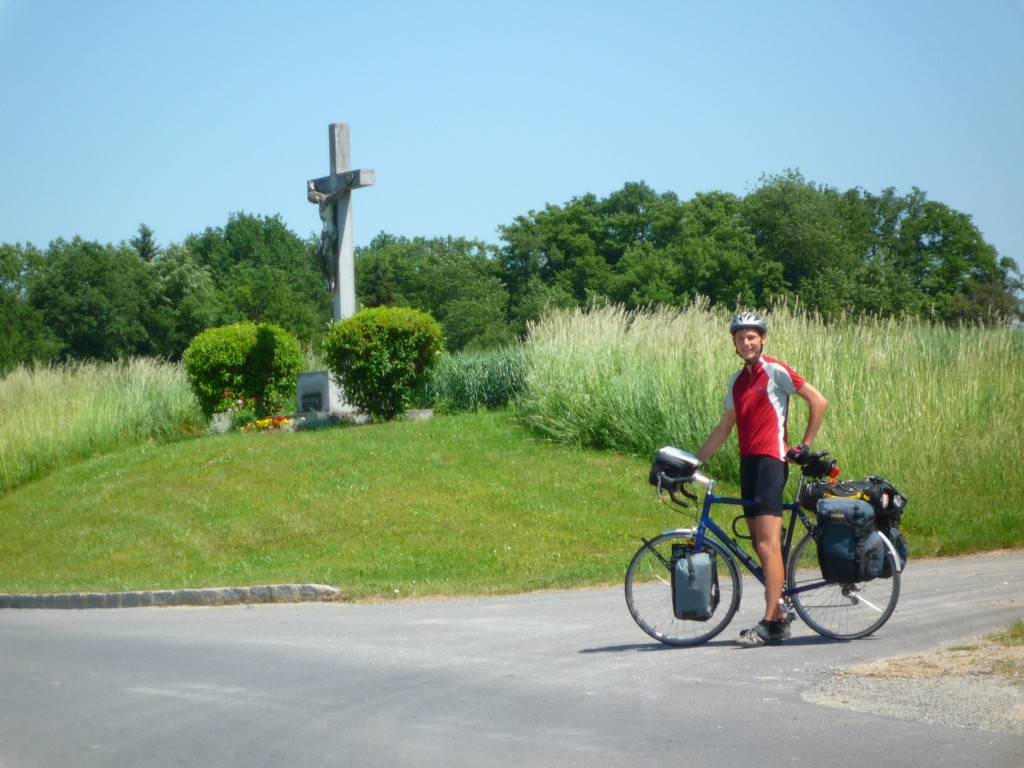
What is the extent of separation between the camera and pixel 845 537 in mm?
8391

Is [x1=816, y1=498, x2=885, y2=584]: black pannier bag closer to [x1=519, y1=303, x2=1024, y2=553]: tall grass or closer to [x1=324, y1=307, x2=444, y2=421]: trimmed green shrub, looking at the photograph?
[x1=519, y1=303, x2=1024, y2=553]: tall grass

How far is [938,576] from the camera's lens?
12039 mm

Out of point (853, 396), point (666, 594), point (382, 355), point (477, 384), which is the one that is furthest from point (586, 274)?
point (666, 594)

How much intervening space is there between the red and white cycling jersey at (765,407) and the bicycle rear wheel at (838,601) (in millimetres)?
799

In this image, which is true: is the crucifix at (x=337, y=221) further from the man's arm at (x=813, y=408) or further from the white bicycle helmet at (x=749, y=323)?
the man's arm at (x=813, y=408)

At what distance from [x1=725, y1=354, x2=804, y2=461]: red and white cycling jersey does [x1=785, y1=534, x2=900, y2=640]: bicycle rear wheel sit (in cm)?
80

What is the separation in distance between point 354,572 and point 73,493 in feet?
30.7

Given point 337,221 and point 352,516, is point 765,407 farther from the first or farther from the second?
point 337,221

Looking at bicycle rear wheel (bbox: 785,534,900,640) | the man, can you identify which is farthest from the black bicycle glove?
bicycle rear wheel (bbox: 785,534,900,640)

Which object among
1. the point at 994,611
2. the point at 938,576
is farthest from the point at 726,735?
the point at 938,576

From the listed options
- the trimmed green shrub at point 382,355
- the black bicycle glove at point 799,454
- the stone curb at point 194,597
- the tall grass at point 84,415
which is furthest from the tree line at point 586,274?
the black bicycle glove at point 799,454

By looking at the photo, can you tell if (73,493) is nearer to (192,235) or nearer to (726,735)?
(726,735)

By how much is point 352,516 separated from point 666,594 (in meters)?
8.46

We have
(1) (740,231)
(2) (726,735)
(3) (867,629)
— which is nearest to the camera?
(2) (726,735)
